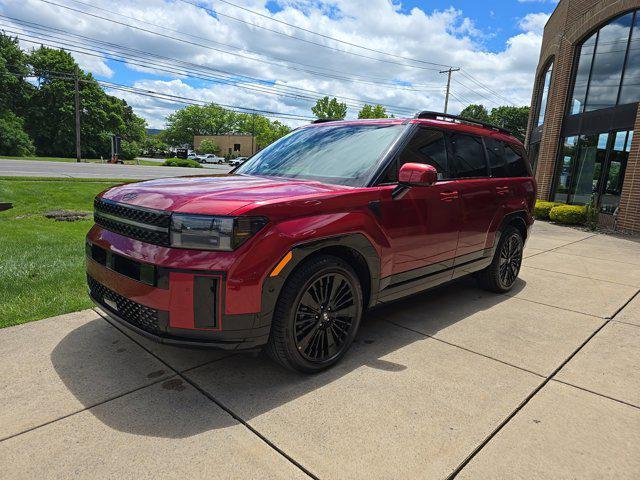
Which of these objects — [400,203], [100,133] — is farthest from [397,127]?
[100,133]

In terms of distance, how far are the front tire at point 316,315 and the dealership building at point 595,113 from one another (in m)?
11.5

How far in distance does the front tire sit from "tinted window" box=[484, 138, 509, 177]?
251 cm

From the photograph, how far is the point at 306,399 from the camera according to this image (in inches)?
108

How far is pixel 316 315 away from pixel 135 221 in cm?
133

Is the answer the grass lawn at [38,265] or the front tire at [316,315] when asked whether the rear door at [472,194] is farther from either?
the grass lawn at [38,265]

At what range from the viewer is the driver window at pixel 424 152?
3432 millimetres

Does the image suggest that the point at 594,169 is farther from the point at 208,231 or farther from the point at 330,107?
the point at 330,107

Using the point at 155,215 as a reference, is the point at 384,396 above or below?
below

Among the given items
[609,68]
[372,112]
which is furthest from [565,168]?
[372,112]

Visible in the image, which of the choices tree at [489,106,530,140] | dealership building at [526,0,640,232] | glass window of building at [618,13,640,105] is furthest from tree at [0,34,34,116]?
tree at [489,106,530,140]

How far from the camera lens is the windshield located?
340cm

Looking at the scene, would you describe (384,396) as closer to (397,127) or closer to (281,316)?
(281,316)

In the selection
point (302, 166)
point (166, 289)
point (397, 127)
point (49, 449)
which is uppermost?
point (397, 127)

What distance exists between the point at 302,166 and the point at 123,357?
2.07 meters
